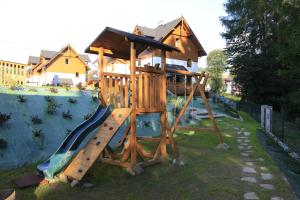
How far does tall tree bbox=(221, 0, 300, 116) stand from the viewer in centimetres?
2134

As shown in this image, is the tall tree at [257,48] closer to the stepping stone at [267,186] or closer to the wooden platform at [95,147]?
the stepping stone at [267,186]

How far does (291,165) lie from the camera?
634 centimetres

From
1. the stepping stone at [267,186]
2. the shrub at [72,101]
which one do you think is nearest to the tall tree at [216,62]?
the shrub at [72,101]

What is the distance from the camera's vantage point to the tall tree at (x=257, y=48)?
2134 centimetres

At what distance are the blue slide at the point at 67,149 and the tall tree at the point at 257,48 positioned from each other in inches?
668

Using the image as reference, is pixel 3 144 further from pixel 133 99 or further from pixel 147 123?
pixel 147 123

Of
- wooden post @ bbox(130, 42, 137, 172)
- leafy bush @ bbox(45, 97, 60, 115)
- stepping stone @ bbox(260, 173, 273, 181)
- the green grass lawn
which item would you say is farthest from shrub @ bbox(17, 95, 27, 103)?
stepping stone @ bbox(260, 173, 273, 181)

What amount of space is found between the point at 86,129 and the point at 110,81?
1623mm

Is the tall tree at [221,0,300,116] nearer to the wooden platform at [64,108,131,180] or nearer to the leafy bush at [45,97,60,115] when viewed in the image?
the leafy bush at [45,97,60,115]

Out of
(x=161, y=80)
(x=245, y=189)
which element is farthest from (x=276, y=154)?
(x=161, y=80)

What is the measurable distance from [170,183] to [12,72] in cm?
934

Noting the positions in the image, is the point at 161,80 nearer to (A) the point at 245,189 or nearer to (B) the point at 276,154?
(A) the point at 245,189

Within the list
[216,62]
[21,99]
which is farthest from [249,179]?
[216,62]

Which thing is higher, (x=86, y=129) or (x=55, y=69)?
(x=55, y=69)
